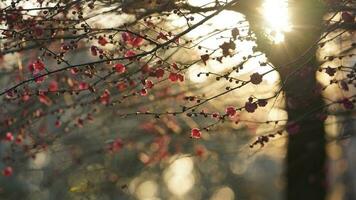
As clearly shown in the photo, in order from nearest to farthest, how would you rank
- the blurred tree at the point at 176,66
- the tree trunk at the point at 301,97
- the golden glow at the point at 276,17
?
the blurred tree at the point at 176,66, the golden glow at the point at 276,17, the tree trunk at the point at 301,97

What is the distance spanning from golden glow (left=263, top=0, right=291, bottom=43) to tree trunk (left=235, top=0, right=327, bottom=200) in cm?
9

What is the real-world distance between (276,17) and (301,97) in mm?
1137

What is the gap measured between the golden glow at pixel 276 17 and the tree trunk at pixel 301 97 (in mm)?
91

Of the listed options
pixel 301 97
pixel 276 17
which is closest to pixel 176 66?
pixel 276 17

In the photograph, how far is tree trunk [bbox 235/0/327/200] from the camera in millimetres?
6535

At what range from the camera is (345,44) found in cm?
869

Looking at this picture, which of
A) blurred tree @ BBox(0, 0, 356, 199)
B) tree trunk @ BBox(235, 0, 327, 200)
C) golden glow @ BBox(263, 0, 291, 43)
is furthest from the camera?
tree trunk @ BBox(235, 0, 327, 200)

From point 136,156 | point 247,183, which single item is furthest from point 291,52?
point 247,183

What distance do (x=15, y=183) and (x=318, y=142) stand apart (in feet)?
71.8

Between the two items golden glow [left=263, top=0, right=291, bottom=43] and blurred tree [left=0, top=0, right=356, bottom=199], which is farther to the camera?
golden glow [left=263, top=0, right=291, bottom=43]

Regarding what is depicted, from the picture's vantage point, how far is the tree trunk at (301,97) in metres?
6.54

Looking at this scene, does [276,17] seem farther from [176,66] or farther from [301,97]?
[176,66]

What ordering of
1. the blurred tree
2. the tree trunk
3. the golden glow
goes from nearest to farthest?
the blurred tree
the golden glow
the tree trunk

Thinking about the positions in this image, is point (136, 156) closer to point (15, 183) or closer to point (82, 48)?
point (82, 48)
